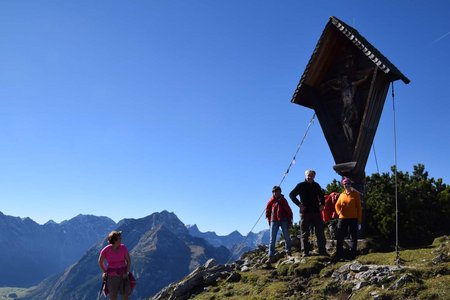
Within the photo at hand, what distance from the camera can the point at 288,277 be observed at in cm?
1092

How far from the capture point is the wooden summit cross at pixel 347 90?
515 inches

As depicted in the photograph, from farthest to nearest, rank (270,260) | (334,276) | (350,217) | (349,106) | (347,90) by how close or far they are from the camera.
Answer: (347,90)
(349,106)
(270,260)
(350,217)
(334,276)

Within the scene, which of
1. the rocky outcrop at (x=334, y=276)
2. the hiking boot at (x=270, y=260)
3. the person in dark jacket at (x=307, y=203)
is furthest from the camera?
the hiking boot at (x=270, y=260)

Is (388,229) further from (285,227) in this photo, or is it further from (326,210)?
(285,227)

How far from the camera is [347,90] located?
45.6ft

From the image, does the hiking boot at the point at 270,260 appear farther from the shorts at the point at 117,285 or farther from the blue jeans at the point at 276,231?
the shorts at the point at 117,285

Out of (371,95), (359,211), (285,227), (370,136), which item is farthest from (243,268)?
(371,95)

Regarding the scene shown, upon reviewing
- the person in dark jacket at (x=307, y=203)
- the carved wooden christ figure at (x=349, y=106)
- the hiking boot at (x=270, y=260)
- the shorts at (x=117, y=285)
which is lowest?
the shorts at (x=117, y=285)

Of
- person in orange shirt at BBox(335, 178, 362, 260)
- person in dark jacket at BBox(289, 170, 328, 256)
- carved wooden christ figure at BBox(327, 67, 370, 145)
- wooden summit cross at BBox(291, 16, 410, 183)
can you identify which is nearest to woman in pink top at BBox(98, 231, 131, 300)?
person in dark jacket at BBox(289, 170, 328, 256)

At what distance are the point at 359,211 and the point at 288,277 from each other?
2.93m

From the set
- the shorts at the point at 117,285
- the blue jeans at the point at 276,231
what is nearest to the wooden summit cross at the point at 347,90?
the blue jeans at the point at 276,231

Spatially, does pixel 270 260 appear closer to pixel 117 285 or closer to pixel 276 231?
pixel 276 231

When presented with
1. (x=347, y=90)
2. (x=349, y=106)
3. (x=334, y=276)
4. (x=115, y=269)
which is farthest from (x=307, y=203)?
(x=115, y=269)

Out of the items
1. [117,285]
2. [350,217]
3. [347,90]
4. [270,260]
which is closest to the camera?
[117,285]
